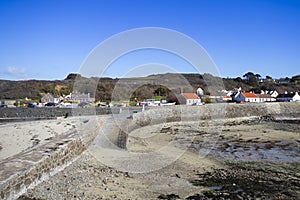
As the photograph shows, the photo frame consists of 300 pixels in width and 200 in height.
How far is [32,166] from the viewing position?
18.2 ft

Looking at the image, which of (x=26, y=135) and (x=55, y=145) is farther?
(x=26, y=135)

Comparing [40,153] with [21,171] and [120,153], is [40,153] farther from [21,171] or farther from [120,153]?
[120,153]

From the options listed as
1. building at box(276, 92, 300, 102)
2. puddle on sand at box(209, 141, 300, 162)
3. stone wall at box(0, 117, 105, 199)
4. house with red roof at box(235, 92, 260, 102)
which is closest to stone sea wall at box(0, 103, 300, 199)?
stone wall at box(0, 117, 105, 199)

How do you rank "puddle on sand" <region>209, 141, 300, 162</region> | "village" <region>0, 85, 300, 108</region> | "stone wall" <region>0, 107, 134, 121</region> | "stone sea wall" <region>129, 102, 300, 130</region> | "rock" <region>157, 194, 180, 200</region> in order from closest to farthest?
"rock" <region>157, 194, 180, 200</region>
"puddle on sand" <region>209, 141, 300, 162</region>
"stone wall" <region>0, 107, 134, 121</region>
"stone sea wall" <region>129, 102, 300, 130</region>
"village" <region>0, 85, 300, 108</region>

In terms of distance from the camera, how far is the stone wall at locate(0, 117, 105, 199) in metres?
4.66

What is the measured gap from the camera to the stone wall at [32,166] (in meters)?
4.66

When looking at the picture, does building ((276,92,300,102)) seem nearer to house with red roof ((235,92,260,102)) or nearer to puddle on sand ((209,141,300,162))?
house with red roof ((235,92,260,102))

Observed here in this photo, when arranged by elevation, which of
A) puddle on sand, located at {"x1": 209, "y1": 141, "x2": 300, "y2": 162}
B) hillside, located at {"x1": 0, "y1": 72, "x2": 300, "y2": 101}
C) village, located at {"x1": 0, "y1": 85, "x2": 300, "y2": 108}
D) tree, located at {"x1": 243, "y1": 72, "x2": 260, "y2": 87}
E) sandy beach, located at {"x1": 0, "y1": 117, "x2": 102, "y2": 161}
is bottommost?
puddle on sand, located at {"x1": 209, "y1": 141, "x2": 300, "y2": 162}

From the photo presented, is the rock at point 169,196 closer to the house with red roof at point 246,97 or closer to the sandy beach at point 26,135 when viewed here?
the sandy beach at point 26,135

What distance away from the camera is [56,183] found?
6.36 m

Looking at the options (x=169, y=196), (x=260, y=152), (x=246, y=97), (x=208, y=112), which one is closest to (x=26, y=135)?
(x=169, y=196)

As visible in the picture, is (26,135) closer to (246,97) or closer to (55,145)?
(55,145)

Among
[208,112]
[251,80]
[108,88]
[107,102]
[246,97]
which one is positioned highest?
[251,80]

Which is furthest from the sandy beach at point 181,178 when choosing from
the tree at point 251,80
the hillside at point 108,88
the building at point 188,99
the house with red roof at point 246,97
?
the tree at point 251,80
